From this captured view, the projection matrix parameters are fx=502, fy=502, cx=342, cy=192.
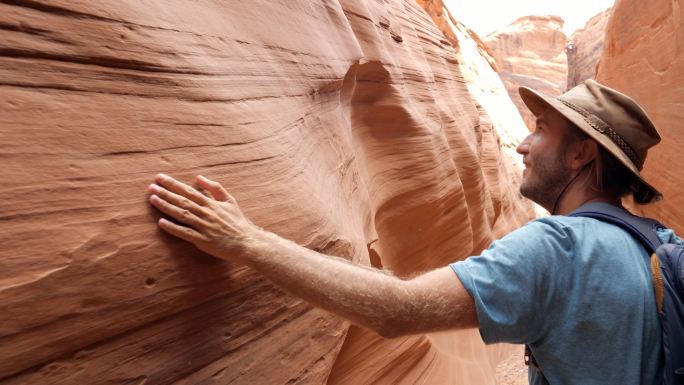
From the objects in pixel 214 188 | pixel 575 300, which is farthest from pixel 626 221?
pixel 214 188

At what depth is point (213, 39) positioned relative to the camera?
1733 mm

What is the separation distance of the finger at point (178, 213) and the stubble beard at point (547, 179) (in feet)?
4.22

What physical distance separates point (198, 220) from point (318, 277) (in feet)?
1.19

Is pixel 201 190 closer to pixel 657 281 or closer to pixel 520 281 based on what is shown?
pixel 520 281

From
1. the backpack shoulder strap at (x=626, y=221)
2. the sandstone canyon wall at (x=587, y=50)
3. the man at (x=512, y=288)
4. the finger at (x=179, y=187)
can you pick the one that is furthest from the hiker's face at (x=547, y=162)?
the sandstone canyon wall at (x=587, y=50)

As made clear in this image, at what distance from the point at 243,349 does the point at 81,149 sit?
812mm

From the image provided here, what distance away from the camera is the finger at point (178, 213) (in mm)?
1367

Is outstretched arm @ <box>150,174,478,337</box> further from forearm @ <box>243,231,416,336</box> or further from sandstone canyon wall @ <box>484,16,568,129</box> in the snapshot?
sandstone canyon wall @ <box>484,16,568,129</box>

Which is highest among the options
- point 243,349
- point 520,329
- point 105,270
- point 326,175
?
point 105,270

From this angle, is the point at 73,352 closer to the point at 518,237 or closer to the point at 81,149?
the point at 81,149

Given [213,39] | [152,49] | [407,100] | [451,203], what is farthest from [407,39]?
[152,49]

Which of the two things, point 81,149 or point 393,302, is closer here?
point 81,149

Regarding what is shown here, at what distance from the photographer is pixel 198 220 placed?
4.49ft

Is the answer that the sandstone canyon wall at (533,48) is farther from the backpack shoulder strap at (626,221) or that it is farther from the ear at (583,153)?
the backpack shoulder strap at (626,221)
